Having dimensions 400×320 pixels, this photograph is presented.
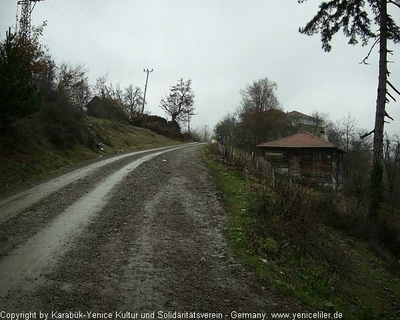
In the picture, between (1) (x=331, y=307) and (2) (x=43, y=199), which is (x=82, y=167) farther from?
(1) (x=331, y=307)

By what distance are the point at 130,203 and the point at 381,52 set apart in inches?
442

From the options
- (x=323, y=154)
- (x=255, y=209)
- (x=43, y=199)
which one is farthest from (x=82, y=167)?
(x=323, y=154)

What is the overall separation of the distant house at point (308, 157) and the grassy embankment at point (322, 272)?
25.2 metres

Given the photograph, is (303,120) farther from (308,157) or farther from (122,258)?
(122,258)

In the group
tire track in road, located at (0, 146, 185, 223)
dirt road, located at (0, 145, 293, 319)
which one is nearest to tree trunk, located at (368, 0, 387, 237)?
dirt road, located at (0, 145, 293, 319)

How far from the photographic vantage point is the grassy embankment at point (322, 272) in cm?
601

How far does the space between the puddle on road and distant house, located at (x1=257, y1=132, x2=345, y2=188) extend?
90.3ft

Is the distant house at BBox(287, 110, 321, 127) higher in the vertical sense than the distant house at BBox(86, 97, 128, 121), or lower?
higher

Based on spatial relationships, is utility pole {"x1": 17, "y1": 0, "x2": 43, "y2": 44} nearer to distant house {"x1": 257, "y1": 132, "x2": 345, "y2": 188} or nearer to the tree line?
the tree line

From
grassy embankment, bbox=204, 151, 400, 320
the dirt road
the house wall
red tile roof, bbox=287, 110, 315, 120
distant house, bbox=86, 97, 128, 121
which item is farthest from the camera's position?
red tile roof, bbox=287, 110, 315, 120

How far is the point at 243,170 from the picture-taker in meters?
17.3

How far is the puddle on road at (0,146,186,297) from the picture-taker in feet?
17.5

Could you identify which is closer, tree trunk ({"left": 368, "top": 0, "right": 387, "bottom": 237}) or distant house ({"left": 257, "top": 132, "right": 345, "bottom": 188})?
tree trunk ({"left": 368, "top": 0, "right": 387, "bottom": 237})

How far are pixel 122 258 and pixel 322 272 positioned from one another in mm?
4172
